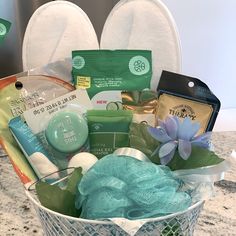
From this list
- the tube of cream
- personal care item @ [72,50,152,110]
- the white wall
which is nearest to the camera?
the tube of cream

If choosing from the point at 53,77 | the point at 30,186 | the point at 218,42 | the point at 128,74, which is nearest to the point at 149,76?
the point at 128,74

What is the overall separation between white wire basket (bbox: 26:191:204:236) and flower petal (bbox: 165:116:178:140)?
0.07 m

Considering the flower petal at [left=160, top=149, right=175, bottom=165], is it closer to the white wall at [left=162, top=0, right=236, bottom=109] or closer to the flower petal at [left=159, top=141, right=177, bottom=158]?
the flower petal at [left=159, top=141, right=177, bottom=158]

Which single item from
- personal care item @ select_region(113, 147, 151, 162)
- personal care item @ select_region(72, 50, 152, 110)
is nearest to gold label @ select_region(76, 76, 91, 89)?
personal care item @ select_region(72, 50, 152, 110)

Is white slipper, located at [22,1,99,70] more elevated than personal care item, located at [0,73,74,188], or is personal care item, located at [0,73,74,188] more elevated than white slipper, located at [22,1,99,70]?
white slipper, located at [22,1,99,70]

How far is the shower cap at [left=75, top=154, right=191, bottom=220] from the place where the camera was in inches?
14.9

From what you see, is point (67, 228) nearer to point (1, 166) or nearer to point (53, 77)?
point (53, 77)

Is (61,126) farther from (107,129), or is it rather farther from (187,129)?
(187,129)

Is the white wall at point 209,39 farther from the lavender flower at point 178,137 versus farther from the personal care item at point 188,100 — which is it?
the lavender flower at point 178,137

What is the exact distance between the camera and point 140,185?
0.38 meters

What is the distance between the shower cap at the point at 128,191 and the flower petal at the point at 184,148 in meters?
0.03

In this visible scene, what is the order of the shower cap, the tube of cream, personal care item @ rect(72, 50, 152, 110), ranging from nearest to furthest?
the shower cap < the tube of cream < personal care item @ rect(72, 50, 152, 110)

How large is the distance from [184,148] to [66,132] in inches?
6.5

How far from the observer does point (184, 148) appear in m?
0.42
